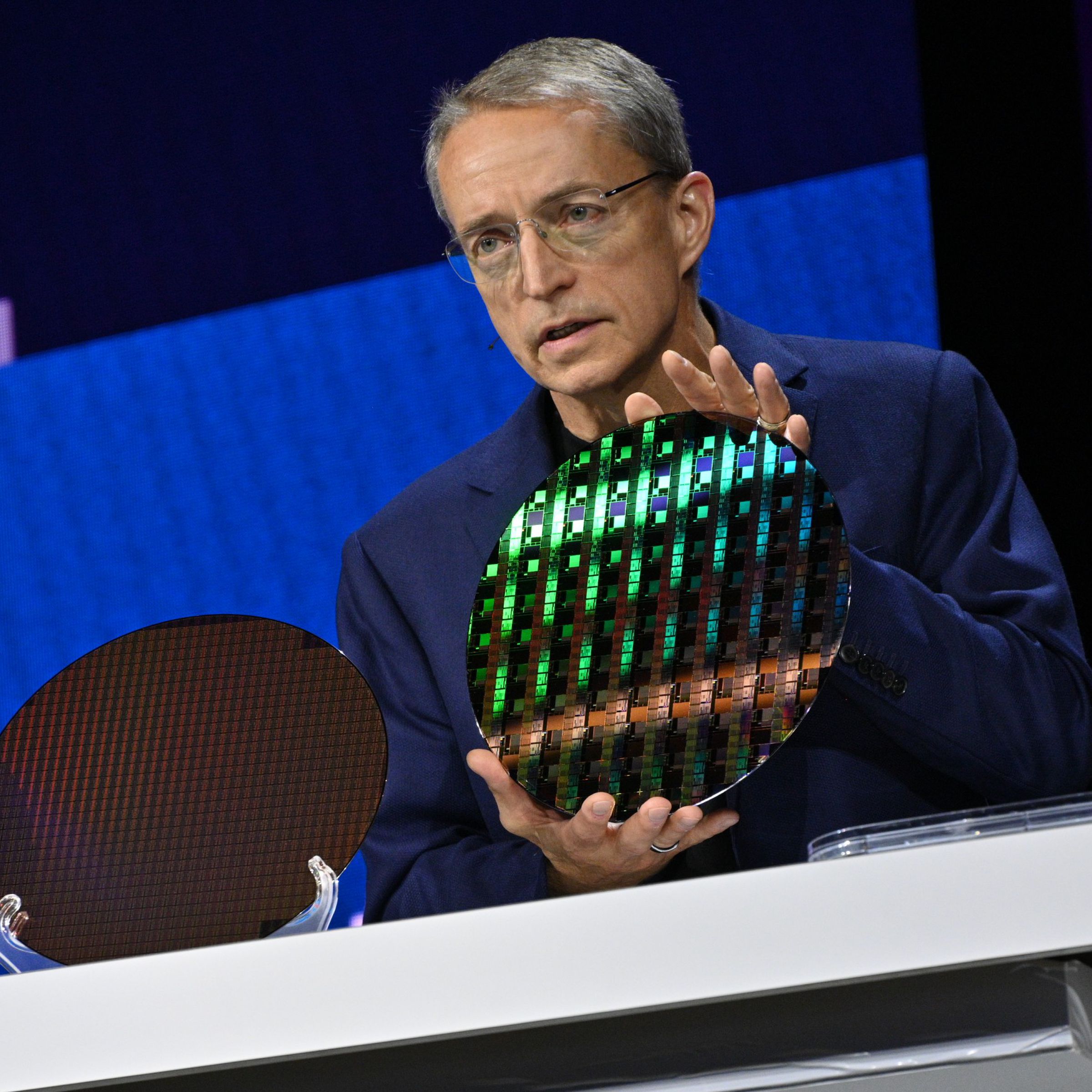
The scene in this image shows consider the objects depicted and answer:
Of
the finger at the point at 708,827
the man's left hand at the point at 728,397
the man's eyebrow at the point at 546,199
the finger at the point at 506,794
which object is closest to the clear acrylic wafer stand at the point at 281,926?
the finger at the point at 506,794

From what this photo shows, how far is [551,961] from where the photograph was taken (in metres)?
0.74

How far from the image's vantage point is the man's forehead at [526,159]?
1.29 meters

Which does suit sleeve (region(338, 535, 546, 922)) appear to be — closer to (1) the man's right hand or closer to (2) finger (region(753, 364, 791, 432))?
(1) the man's right hand

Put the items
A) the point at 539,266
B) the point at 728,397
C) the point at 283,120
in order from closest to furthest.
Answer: the point at 728,397 → the point at 539,266 → the point at 283,120

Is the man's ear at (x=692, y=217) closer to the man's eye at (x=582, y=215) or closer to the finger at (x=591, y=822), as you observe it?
the man's eye at (x=582, y=215)

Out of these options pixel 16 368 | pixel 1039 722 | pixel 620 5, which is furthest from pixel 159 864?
pixel 620 5

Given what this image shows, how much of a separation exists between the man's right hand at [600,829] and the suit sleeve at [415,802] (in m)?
0.11

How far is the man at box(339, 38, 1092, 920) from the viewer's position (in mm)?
1147

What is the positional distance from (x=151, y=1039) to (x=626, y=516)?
455 mm

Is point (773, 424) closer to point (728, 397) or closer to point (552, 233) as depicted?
point (728, 397)

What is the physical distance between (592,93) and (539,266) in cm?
21

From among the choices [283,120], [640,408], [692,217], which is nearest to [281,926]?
[640,408]

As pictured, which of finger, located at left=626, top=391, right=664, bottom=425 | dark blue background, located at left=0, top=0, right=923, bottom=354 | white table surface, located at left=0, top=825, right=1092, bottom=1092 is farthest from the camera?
dark blue background, located at left=0, top=0, right=923, bottom=354

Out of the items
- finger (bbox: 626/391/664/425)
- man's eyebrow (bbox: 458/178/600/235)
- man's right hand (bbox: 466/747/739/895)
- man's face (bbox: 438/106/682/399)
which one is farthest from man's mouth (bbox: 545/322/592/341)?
man's right hand (bbox: 466/747/739/895)
